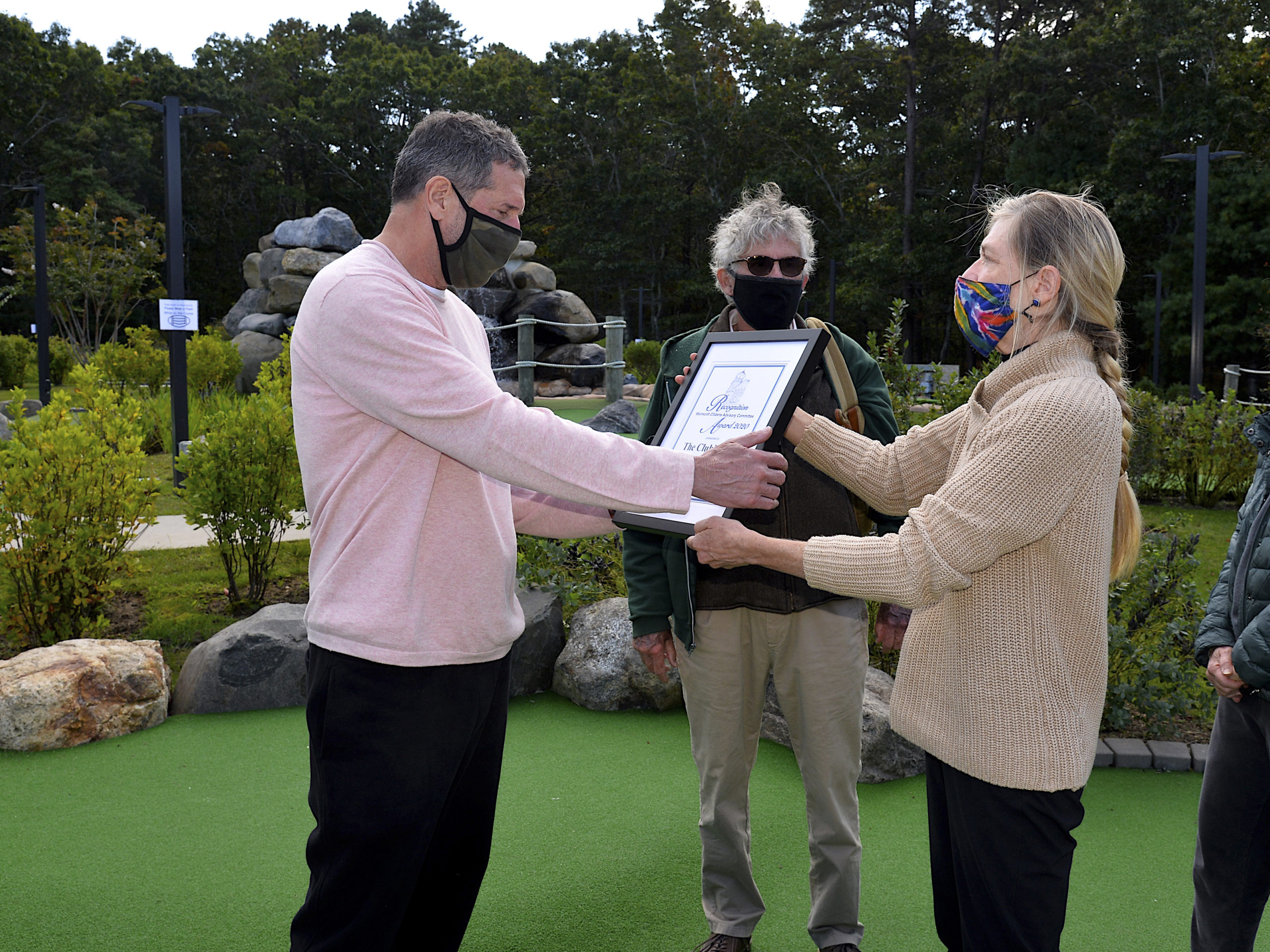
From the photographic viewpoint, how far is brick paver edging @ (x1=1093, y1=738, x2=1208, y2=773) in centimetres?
461

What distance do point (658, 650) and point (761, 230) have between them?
1424 millimetres

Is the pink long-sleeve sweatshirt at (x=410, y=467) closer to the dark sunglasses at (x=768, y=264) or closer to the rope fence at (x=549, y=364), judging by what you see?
the dark sunglasses at (x=768, y=264)

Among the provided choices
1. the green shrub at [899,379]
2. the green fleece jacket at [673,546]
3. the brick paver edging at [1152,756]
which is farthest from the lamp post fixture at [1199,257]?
the green fleece jacket at [673,546]

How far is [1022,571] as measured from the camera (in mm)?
2123

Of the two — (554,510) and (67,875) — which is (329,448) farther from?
(67,875)

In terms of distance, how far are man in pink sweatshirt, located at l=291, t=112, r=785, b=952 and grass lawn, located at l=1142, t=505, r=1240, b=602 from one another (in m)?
5.56

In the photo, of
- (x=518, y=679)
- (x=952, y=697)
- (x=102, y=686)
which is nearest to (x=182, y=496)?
(x=102, y=686)

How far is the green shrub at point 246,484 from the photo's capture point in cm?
650

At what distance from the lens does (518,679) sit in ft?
18.2

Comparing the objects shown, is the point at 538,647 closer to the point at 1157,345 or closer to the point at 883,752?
the point at 883,752

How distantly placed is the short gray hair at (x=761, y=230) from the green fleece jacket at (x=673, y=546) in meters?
0.24

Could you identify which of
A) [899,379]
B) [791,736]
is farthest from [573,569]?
[791,736]

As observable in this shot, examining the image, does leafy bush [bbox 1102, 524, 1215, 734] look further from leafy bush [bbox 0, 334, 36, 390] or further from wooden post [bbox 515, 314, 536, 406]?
leafy bush [bbox 0, 334, 36, 390]

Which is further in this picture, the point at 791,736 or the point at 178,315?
the point at 178,315
